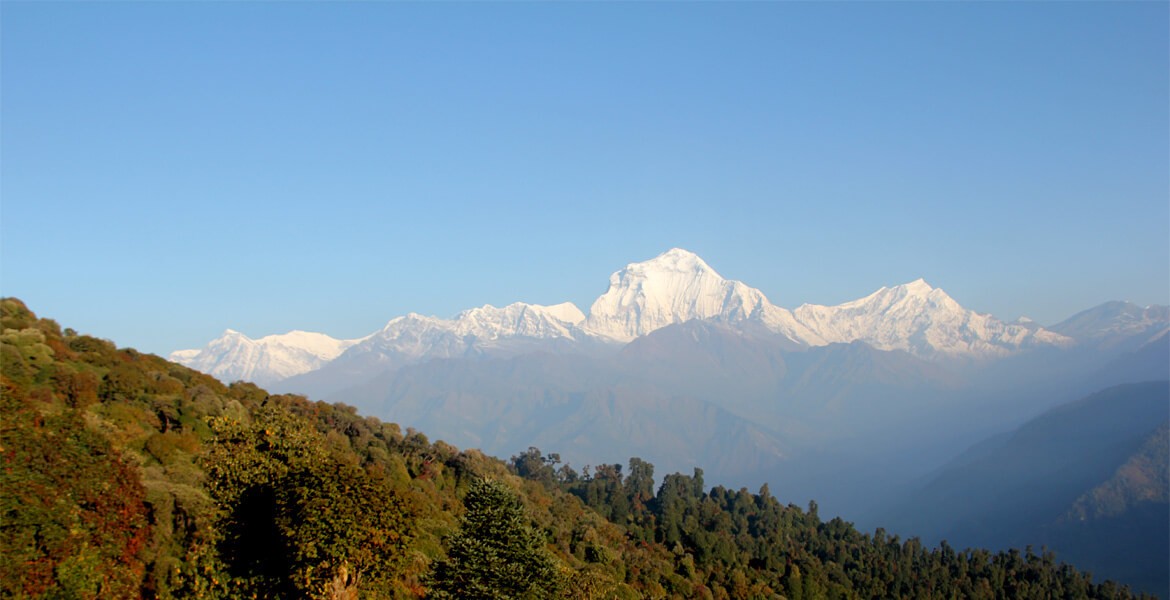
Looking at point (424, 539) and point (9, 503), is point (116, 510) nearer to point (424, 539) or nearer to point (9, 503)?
point (9, 503)

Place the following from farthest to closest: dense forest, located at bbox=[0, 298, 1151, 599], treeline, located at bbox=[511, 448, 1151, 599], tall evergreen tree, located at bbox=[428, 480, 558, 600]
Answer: treeline, located at bbox=[511, 448, 1151, 599] → tall evergreen tree, located at bbox=[428, 480, 558, 600] → dense forest, located at bbox=[0, 298, 1151, 599]

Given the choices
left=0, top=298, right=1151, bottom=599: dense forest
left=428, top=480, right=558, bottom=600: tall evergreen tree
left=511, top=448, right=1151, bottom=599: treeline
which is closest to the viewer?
left=0, top=298, right=1151, bottom=599: dense forest

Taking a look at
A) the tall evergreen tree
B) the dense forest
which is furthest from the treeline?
the tall evergreen tree

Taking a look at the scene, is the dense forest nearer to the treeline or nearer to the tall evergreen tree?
the tall evergreen tree

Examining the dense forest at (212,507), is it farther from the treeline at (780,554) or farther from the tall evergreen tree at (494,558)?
the treeline at (780,554)

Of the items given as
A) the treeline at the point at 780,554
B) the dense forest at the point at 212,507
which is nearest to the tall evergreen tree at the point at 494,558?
the dense forest at the point at 212,507

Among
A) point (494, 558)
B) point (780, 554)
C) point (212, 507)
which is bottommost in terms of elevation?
point (780, 554)

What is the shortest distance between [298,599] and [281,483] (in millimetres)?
6287

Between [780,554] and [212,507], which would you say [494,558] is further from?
[780,554]

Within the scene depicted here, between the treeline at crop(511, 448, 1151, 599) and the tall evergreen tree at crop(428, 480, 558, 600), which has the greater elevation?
the tall evergreen tree at crop(428, 480, 558, 600)

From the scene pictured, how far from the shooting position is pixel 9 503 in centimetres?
3572

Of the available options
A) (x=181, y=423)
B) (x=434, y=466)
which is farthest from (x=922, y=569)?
(x=181, y=423)

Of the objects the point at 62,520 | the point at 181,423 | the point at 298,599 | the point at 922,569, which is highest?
the point at 181,423

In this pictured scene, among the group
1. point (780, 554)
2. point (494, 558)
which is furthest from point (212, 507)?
point (780, 554)
